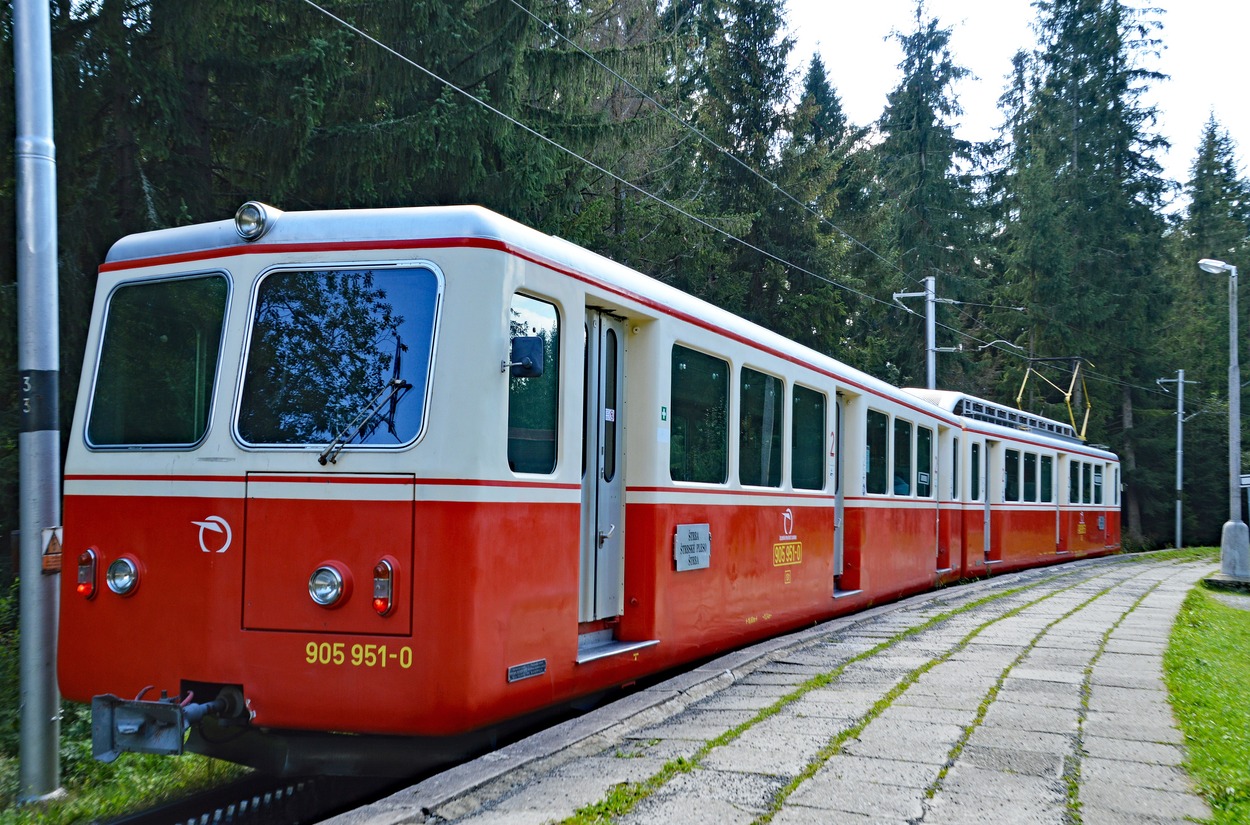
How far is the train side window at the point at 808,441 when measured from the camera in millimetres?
10102

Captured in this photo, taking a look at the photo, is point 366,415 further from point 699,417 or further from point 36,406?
point 699,417

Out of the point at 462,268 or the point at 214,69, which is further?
the point at 214,69

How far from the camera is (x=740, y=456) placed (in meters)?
8.76

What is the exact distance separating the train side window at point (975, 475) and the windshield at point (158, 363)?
14126 millimetres

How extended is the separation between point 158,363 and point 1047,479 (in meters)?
20.8

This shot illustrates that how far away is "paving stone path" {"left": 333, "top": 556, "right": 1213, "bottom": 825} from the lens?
471cm

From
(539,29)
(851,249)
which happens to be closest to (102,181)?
(539,29)

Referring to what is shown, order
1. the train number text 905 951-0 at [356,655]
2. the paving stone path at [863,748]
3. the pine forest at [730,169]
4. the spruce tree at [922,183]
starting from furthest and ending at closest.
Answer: the spruce tree at [922,183] → the pine forest at [730,169] → the train number text 905 951-0 at [356,655] → the paving stone path at [863,748]

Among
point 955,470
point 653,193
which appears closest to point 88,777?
point 955,470

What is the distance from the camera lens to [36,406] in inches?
238

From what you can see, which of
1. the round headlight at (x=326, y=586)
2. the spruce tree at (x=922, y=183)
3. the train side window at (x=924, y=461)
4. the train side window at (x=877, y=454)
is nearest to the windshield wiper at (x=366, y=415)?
Result: the round headlight at (x=326, y=586)

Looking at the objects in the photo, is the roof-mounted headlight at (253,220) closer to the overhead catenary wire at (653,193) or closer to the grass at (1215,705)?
the grass at (1215,705)

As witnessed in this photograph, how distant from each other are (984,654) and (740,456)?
8.04 ft

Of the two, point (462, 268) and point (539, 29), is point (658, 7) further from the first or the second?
point (462, 268)
